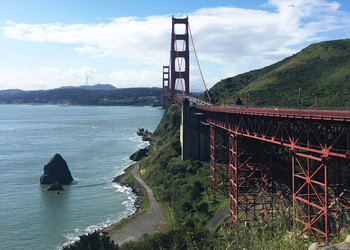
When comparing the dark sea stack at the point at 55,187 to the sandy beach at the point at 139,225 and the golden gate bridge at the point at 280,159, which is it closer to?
the sandy beach at the point at 139,225

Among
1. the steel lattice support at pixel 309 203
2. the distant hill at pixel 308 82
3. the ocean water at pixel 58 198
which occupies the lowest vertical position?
the ocean water at pixel 58 198

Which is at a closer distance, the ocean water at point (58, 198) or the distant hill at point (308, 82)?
the ocean water at point (58, 198)

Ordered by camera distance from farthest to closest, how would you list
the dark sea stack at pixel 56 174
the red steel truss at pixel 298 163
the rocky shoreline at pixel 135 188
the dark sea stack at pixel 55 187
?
the dark sea stack at pixel 56 174, the dark sea stack at pixel 55 187, the rocky shoreline at pixel 135 188, the red steel truss at pixel 298 163

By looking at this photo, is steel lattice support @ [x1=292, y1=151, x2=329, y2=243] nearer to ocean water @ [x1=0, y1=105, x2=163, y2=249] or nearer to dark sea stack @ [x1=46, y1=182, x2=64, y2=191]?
ocean water @ [x1=0, y1=105, x2=163, y2=249]

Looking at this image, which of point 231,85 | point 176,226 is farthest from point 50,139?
point 176,226

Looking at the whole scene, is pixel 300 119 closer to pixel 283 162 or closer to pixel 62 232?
pixel 283 162

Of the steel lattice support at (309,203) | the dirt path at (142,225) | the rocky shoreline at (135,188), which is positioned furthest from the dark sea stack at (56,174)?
the steel lattice support at (309,203)

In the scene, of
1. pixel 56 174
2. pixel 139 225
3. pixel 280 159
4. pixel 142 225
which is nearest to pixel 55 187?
pixel 56 174
